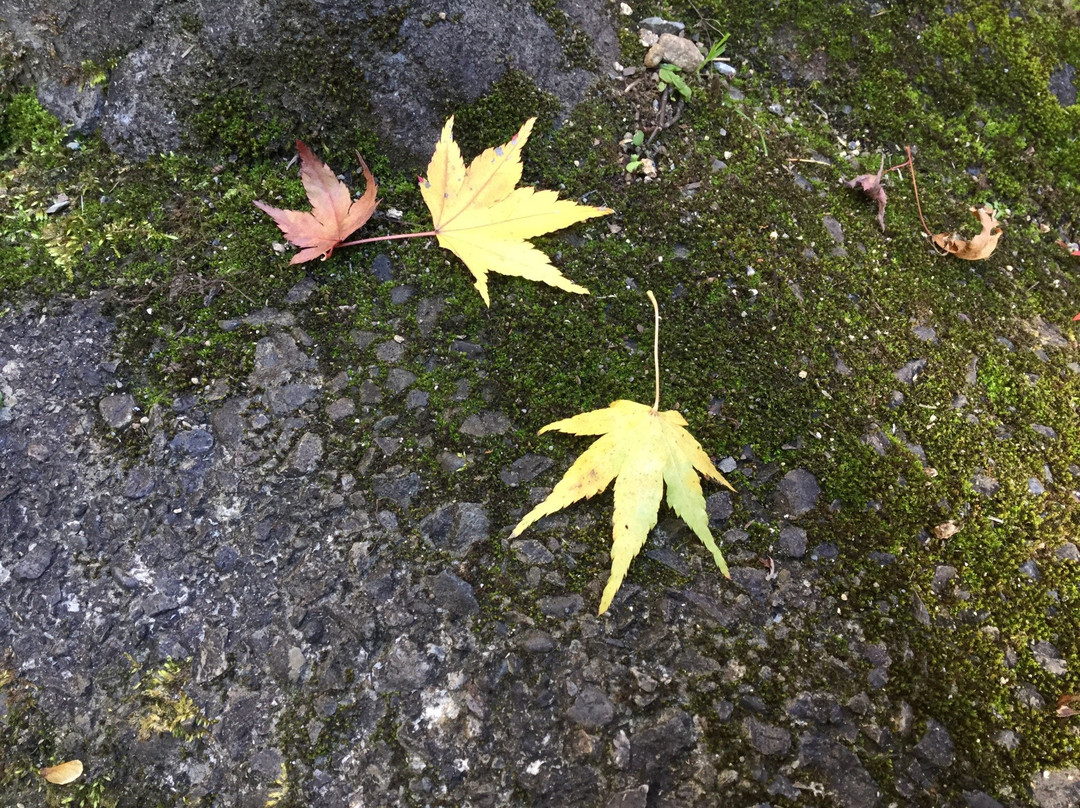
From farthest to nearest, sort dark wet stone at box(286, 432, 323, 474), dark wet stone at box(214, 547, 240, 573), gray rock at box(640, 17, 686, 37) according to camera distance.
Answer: gray rock at box(640, 17, 686, 37) → dark wet stone at box(286, 432, 323, 474) → dark wet stone at box(214, 547, 240, 573)

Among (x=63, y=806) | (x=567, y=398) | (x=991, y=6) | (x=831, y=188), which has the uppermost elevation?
(x=991, y=6)

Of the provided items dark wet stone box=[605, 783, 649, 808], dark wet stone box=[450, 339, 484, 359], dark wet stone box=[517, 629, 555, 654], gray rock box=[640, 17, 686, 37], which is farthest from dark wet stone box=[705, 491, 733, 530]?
gray rock box=[640, 17, 686, 37]

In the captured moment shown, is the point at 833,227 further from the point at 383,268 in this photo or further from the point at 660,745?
the point at 660,745

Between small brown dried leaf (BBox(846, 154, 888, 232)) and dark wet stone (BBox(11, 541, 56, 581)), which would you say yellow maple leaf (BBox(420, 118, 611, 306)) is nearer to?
small brown dried leaf (BBox(846, 154, 888, 232))

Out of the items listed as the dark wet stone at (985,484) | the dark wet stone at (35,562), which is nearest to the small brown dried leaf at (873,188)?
the dark wet stone at (985,484)

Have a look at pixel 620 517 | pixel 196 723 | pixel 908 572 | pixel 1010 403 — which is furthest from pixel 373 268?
pixel 1010 403

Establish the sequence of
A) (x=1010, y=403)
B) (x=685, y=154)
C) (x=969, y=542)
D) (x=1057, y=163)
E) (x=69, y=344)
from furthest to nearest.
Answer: (x=1057, y=163) → (x=685, y=154) → (x=1010, y=403) → (x=69, y=344) → (x=969, y=542)

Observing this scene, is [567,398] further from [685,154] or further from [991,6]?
[991,6]
